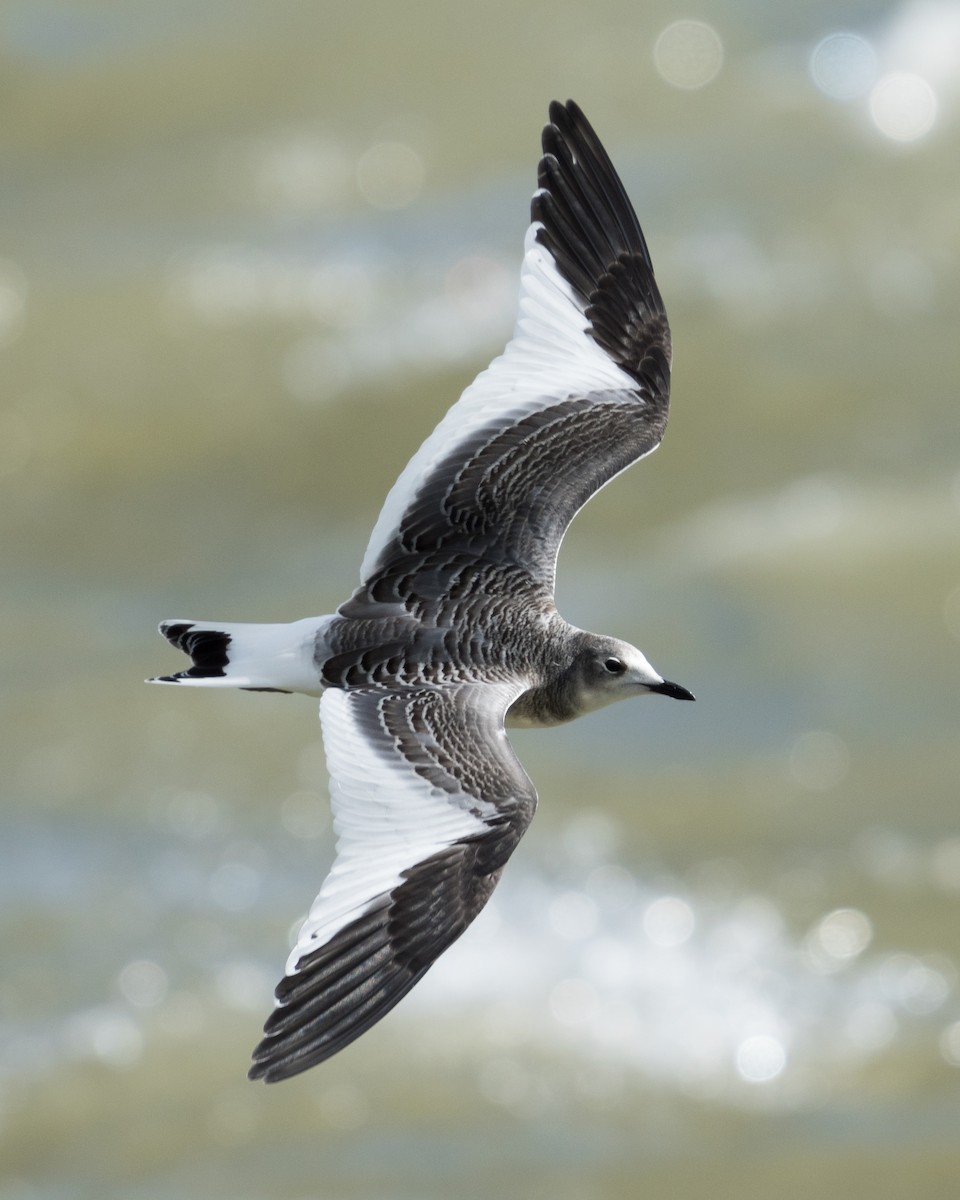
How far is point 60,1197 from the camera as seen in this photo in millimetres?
11297

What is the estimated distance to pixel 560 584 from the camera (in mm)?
14750

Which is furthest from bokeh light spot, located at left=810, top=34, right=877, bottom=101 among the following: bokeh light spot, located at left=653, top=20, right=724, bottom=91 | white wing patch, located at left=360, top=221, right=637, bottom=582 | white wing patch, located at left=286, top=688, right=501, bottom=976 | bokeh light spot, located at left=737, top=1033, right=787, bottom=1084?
white wing patch, located at left=286, top=688, right=501, bottom=976

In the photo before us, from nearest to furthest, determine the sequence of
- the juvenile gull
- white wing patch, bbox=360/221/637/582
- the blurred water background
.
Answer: the juvenile gull, white wing patch, bbox=360/221/637/582, the blurred water background

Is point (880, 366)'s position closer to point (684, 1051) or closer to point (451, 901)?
point (684, 1051)

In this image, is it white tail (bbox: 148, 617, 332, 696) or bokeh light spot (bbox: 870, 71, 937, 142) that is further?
bokeh light spot (bbox: 870, 71, 937, 142)

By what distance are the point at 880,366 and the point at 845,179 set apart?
7.45ft

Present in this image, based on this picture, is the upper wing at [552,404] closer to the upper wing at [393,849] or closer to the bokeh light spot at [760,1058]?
the upper wing at [393,849]

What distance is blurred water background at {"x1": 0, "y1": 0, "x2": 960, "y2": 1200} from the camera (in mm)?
12148

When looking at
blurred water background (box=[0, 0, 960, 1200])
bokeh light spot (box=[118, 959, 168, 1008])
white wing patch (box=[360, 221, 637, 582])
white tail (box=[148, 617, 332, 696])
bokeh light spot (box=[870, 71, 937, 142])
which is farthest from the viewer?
bokeh light spot (box=[870, 71, 937, 142])

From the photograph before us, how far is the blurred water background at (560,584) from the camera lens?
12.1 meters

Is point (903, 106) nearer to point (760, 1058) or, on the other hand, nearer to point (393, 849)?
point (760, 1058)

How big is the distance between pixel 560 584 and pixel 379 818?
9.20 metres

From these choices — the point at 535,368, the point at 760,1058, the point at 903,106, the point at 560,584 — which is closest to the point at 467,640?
the point at 535,368

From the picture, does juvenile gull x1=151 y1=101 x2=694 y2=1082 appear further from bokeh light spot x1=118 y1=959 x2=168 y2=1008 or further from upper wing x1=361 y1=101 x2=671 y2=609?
bokeh light spot x1=118 y1=959 x2=168 y2=1008
